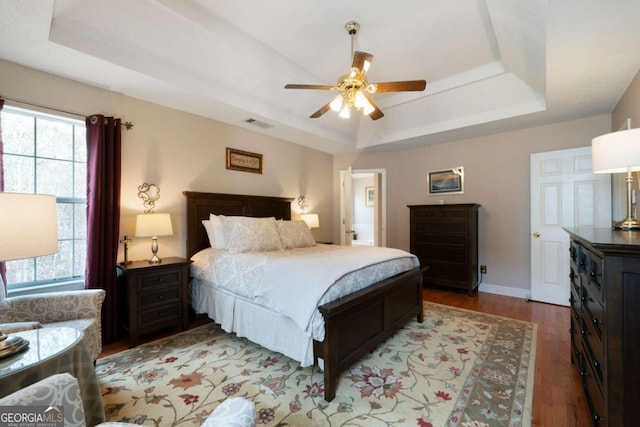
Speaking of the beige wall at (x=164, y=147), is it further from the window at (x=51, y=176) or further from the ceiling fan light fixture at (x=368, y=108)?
the ceiling fan light fixture at (x=368, y=108)

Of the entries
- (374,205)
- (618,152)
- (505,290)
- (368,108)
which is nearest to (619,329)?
(618,152)

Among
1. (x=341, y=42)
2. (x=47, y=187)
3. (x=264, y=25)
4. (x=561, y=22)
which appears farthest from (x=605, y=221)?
(x=47, y=187)

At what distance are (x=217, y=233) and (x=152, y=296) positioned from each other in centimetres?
94

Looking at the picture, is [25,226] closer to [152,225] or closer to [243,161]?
[152,225]

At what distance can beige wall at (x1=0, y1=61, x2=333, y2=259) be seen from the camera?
8.23 feet

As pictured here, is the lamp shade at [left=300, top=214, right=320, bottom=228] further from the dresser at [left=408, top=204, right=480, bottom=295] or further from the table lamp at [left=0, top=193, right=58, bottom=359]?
the table lamp at [left=0, top=193, right=58, bottom=359]

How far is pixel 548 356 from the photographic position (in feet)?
7.84

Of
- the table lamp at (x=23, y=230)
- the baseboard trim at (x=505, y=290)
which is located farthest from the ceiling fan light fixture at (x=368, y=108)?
the baseboard trim at (x=505, y=290)

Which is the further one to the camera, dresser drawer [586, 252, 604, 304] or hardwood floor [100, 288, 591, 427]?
hardwood floor [100, 288, 591, 427]

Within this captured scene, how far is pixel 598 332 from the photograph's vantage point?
4.44 feet

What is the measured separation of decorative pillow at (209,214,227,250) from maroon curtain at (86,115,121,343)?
945 mm

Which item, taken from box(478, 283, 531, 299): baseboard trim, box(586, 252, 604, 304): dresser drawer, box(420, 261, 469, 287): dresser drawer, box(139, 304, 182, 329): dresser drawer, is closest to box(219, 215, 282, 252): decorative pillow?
box(139, 304, 182, 329): dresser drawer

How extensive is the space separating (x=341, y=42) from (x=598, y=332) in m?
3.03

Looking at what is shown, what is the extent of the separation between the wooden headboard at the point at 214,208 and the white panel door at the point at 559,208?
3.79 meters
